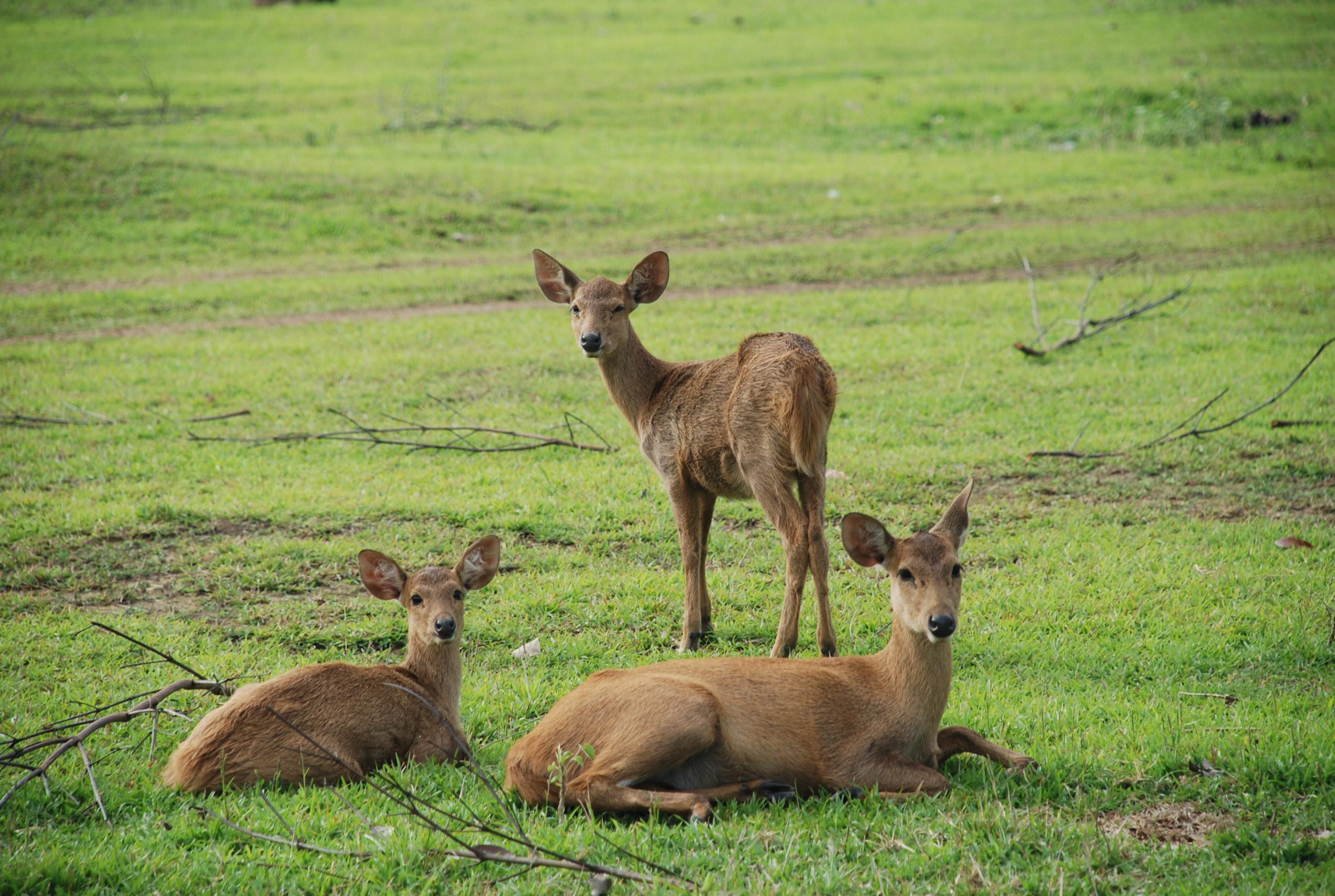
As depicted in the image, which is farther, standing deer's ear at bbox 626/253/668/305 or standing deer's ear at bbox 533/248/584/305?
standing deer's ear at bbox 533/248/584/305

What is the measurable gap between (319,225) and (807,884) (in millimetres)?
16572

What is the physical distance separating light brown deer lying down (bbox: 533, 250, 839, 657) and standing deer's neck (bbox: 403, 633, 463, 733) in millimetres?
1584

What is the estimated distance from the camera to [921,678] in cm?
498

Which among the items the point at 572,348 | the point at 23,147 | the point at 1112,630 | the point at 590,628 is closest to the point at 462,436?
the point at 572,348

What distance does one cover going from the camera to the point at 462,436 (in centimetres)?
1061

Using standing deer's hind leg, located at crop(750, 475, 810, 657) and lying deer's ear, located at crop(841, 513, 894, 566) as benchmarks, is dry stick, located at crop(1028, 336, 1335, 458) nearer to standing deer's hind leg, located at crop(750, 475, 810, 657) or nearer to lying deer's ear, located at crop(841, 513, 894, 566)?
standing deer's hind leg, located at crop(750, 475, 810, 657)

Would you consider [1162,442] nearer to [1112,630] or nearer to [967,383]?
[967,383]

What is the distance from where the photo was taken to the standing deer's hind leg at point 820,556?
6480 mm

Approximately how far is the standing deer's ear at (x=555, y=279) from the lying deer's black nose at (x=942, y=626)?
4.02 meters

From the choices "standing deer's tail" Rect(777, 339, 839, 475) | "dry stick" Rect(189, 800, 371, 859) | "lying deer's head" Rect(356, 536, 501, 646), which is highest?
"standing deer's tail" Rect(777, 339, 839, 475)

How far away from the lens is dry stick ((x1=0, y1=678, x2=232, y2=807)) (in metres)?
4.67

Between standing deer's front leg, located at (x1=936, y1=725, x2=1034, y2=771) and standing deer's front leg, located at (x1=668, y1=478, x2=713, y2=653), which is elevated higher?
standing deer's front leg, located at (x1=668, y1=478, x2=713, y2=653)

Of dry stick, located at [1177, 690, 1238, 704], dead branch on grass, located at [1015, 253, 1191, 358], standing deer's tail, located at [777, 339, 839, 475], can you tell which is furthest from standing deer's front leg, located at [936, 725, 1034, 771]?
dead branch on grass, located at [1015, 253, 1191, 358]

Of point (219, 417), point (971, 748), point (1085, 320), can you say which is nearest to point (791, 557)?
point (971, 748)
